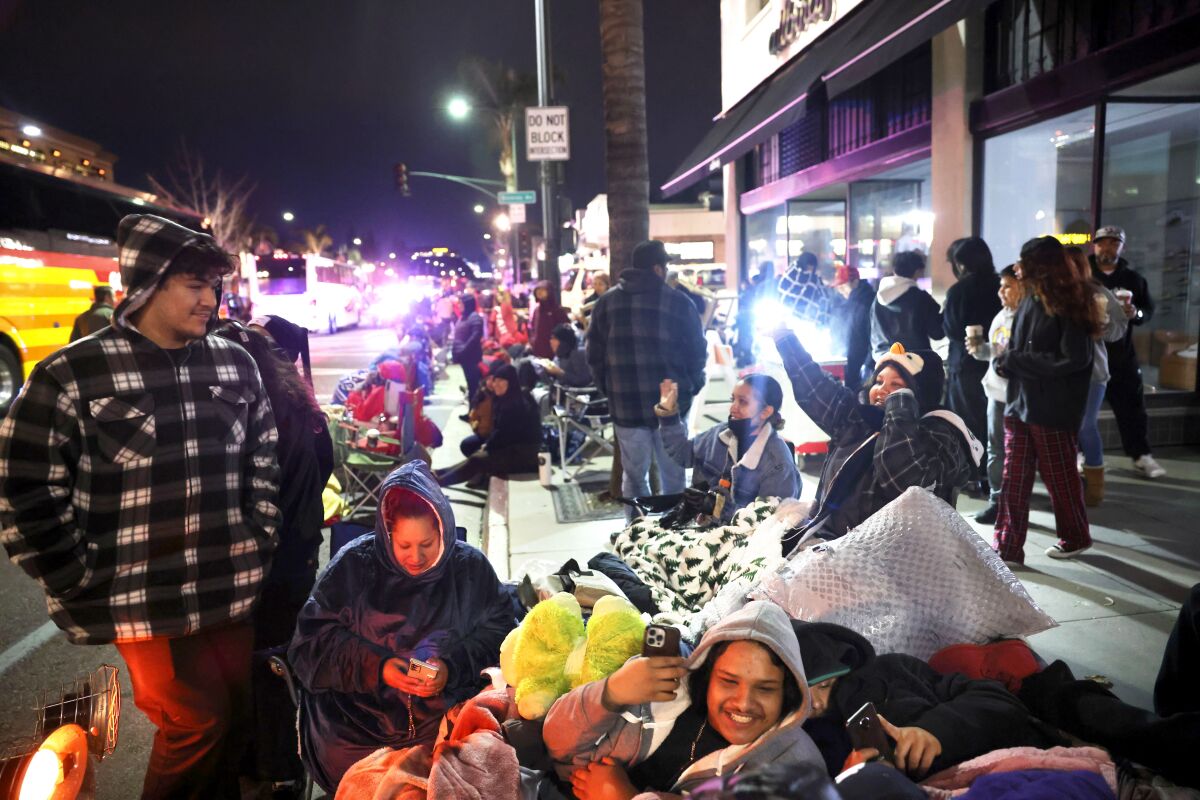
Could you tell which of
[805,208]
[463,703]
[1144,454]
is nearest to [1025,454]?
[1144,454]

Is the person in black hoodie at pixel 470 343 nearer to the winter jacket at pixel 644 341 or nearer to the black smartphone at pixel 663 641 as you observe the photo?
the winter jacket at pixel 644 341

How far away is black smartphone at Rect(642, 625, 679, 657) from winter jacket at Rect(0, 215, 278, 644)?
1.46m

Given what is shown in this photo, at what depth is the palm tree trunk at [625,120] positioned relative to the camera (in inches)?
310

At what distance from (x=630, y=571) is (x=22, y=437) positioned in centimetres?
242

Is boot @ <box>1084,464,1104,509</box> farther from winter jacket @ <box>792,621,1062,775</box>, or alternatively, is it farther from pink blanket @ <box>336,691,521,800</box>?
pink blanket @ <box>336,691,521,800</box>

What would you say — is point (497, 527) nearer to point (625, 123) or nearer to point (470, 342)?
point (625, 123)

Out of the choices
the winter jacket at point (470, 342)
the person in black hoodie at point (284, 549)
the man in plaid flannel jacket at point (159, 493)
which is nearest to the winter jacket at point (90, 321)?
the winter jacket at point (470, 342)

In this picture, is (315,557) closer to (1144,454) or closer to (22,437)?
(22,437)

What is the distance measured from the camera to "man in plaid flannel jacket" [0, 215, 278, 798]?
2.54 m

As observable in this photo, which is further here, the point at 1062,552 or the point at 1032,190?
the point at 1032,190

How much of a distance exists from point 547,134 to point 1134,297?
24.8ft

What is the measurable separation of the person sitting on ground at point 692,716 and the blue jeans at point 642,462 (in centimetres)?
383

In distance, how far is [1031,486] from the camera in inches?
204

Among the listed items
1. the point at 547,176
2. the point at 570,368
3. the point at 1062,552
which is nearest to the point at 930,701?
the point at 1062,552
